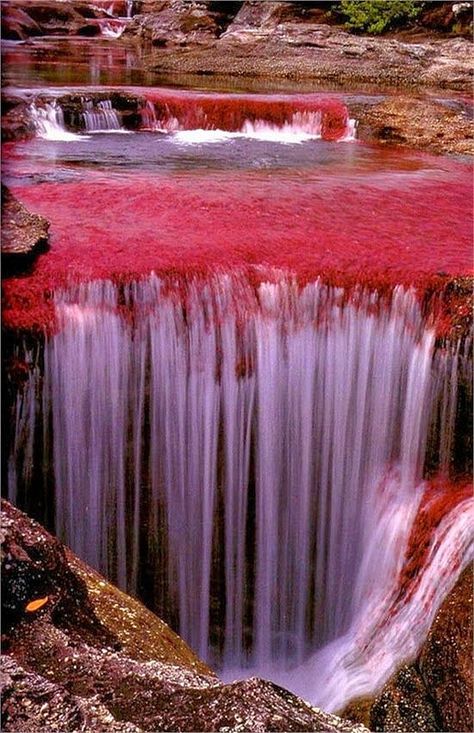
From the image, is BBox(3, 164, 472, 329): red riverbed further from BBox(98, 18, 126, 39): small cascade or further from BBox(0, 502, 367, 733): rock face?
BBox(98, 18, 126, 39): small cascade

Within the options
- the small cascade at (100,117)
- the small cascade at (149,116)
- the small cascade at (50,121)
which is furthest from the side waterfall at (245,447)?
the small cascade at (149,116)

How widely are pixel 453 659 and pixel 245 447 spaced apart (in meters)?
1.71

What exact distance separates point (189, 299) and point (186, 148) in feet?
12.4

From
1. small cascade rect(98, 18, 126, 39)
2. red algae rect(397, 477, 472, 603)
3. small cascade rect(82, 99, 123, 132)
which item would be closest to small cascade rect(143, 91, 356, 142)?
small cascade rect(82, 99, 123, 132)

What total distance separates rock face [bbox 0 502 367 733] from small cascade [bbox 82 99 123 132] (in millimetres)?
6497

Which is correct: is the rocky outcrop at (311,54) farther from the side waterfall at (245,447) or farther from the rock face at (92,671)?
the rock face at (92,671)

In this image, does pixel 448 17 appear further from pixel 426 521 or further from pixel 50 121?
pixel 426 521

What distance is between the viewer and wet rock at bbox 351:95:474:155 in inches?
297

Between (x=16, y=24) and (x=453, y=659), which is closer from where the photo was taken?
(x=453, y=659)

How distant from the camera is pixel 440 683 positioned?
2.46 metres

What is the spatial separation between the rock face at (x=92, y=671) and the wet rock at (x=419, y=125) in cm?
596

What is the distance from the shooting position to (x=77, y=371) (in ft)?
12.1

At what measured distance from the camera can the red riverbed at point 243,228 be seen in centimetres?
400

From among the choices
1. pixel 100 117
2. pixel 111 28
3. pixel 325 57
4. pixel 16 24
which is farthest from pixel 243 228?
pixel 111 28
